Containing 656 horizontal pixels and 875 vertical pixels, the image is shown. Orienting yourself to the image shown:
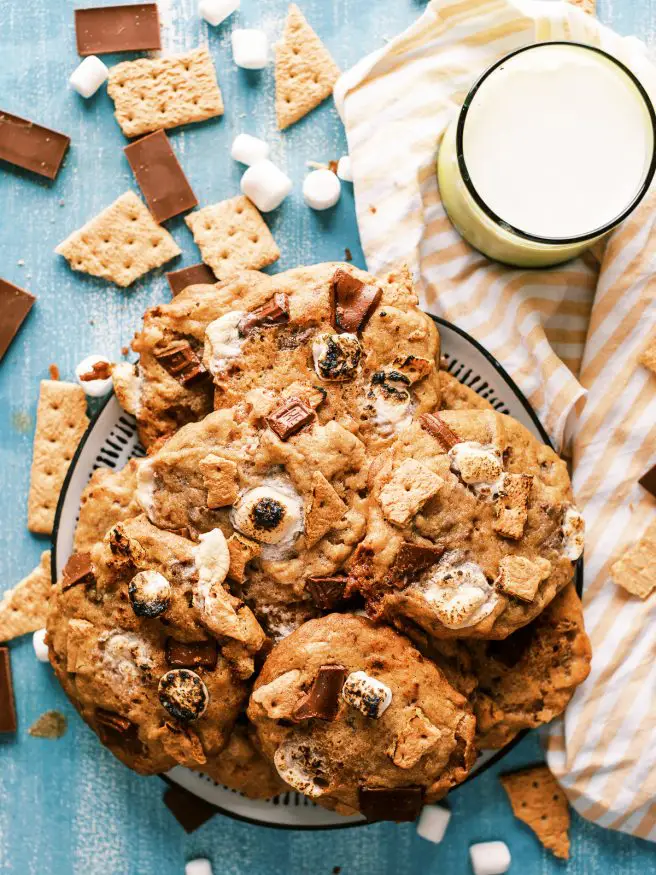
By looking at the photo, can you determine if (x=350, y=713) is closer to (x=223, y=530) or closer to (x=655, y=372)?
(x=223, y=530)

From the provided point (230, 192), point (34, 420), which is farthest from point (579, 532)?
point (34, 420)

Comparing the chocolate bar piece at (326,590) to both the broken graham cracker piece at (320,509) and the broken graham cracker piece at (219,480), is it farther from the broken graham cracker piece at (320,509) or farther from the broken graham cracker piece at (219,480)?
the broken graham cracker piece at (219,480)

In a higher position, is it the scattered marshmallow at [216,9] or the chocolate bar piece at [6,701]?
the scattered marshmallow at [216,9]

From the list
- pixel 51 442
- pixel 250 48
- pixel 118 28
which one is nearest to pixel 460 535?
pixel 51 442

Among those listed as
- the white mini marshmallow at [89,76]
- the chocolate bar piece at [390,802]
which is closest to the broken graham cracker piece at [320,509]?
the chocolate bar piece at [390,802]

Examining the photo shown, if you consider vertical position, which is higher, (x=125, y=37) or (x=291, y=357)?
(x=125, y=37)

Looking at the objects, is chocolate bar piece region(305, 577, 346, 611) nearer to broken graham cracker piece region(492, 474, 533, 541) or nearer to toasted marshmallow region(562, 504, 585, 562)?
broken graham cracker piece region(492, 474, 533, 541)

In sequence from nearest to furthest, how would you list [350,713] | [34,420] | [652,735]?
[350,713] → [652,735] → [34,420]
